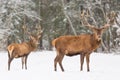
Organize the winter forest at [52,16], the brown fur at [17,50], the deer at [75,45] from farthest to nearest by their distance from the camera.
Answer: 1. the winter forest at [52,16]
2. the brown fur at [17,50]
3. the deer at [75,45]

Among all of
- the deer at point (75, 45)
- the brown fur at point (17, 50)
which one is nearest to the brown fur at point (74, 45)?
the deer at point (75, 45)

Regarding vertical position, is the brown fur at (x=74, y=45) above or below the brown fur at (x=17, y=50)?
above

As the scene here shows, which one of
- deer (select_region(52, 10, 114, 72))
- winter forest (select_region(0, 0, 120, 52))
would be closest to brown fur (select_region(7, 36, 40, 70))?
deer (select_region(52, 10, 114, 72))

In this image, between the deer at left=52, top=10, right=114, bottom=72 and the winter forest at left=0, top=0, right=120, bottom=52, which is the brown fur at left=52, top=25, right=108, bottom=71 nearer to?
the deer at left=52, top=10, right=114, bottom=72

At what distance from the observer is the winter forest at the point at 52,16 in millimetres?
34312

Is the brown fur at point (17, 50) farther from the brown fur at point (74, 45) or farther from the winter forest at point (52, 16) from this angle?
the winter forest at point (52, 16)

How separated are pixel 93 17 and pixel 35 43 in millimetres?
19915

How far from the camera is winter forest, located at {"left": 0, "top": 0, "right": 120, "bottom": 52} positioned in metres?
34.3

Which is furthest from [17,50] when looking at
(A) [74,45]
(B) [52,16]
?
(B) [52,16]

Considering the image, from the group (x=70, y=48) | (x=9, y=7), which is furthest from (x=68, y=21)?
(x=70, y=48)

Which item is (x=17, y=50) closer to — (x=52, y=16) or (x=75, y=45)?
(x=75, y=45)

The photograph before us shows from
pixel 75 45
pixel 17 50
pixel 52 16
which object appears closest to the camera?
pixel 75 45

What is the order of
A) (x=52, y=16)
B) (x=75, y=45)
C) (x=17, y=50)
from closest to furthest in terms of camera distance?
(x=75, y=45)
(x=17, y=50)
(x=52, y=16)

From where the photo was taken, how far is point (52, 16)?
132 ft
